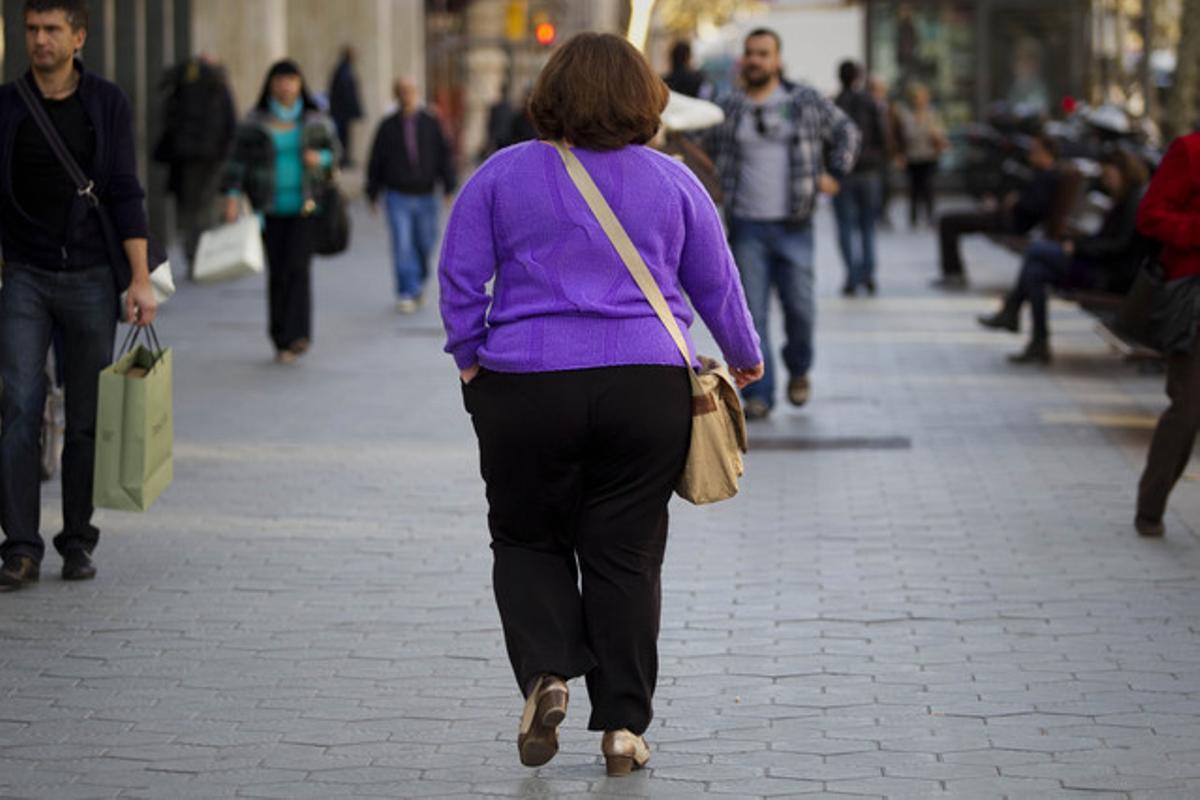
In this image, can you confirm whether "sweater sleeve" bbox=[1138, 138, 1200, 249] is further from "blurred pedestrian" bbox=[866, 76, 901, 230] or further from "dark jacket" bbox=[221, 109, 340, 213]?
"blurred pedestrian" bbox=[866, 76, 901, 230]

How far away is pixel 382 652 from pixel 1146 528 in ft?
10.7

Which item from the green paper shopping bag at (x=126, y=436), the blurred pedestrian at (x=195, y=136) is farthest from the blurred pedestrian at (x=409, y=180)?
the green paper shopping bag at (x=126, y=436)

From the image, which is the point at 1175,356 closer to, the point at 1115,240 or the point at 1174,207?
the point at 1174,207

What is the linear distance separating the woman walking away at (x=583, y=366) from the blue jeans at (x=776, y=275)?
6.77 metres

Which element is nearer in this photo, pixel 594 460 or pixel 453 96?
pixel 594 460

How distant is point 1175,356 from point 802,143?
3.72 metres

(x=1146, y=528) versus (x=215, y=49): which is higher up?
(x=215, y=49)

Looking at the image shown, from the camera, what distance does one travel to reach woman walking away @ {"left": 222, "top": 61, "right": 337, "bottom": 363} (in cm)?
1509

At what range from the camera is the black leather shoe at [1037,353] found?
15.2 m

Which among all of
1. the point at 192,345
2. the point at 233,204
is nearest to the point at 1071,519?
the point at 233,204

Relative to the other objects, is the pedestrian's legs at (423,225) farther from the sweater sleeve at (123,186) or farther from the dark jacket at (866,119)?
the sweater sleeve at (123,186)

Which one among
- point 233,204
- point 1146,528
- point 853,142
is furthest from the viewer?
point 233,204

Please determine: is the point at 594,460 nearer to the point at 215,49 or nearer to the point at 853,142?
the point at 853,142

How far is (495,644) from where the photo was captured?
24.0ft
